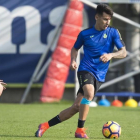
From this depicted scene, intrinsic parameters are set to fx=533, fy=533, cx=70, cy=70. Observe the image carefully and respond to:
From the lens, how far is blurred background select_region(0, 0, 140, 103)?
1647cm

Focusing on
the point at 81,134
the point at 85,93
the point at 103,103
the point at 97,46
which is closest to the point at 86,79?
the point at 85,93

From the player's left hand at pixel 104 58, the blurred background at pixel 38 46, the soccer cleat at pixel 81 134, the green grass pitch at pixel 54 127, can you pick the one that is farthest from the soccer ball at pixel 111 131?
the blurred background at pixel 38 46

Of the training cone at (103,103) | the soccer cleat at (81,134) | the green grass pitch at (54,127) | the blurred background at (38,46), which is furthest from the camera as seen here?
the blurred background at (38,46)

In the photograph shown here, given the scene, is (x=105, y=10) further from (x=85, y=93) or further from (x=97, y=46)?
(x=85, y=93)

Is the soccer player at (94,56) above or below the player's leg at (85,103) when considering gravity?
above

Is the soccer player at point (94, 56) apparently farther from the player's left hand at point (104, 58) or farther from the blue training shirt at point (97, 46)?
the player's left hand at point (104, 58)

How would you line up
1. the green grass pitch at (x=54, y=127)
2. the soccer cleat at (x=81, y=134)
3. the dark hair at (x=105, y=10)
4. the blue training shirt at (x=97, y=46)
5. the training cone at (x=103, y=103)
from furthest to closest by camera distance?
1. the training cone at (x=103, y=103)
2. the green grass pitch at (x=54, y=127)
3. the blue training shirt at (x=97, y=46)
4. the soccer cleat at (x=81, y=134)
5. the dark hair at (x=105, y=10)

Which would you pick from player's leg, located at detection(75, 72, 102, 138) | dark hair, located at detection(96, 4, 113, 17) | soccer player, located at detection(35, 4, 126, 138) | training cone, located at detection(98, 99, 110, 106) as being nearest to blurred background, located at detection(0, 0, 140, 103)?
training cone, located at detection(98, 99, 110, 106)

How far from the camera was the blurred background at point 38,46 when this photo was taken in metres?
16.5

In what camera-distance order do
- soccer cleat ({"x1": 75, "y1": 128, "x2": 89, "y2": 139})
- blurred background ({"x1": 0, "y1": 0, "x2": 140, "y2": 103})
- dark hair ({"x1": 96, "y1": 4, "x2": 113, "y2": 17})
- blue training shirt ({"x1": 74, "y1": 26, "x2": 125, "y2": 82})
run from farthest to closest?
blurred background ({"x1": 0, "y1": 0, "x2": 140, "y2": 103})
blue training shirt ({"x1": 74, "y1": 26, "x2": 125, "y2": 82})
soccer cleat ({"x1": 75, "y1": 128, "x2": 89, "y2": 139})
dark hair ({"x1": 96, "y1": 4, "x2": 113, "y2": 17})

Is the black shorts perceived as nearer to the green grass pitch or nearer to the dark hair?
the green grass pitch

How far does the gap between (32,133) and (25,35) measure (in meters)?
9.00

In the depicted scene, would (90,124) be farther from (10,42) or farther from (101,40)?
(10,42)

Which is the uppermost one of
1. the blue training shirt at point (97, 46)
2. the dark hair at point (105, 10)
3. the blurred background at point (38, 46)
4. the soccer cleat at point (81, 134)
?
the dark hair at point (105, 10)
